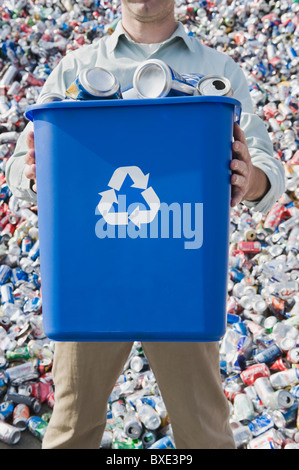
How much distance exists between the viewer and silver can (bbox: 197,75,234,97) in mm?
1315

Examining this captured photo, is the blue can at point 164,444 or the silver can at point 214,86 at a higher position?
the silver can at point 214,86

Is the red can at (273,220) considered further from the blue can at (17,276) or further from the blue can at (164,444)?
the blue can at (164,444)

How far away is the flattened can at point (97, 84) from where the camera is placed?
1.29 m

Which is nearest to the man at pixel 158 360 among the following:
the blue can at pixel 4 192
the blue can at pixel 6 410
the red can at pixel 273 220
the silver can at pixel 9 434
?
the silver can at pixel 9 434

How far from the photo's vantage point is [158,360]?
1.70 m

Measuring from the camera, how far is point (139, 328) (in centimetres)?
A: 132

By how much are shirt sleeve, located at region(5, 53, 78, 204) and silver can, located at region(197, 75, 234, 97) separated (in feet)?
1.33

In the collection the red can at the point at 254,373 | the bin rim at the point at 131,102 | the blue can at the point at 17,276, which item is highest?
the bin rim at the point at 131,102

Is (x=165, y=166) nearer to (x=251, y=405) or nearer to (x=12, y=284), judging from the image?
(x=251, y=405)

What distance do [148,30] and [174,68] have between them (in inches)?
6.3

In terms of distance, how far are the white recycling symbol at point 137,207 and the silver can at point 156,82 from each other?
0.55 ft
